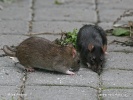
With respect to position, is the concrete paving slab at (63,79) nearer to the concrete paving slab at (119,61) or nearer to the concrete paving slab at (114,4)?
the concrete paving slab at (119,61)

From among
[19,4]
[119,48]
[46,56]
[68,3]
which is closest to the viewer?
[46,56]

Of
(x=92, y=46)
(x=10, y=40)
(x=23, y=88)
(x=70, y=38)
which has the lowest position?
(x=23, y=88)

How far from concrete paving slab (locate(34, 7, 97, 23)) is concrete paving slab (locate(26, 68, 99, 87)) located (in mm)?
2305

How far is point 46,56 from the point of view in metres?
6.82

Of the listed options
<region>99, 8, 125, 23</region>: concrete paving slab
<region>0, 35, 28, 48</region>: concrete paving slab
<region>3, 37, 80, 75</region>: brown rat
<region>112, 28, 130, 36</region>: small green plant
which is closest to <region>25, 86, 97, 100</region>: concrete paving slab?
<region>3, 37, 80, 75</region>: brown rat

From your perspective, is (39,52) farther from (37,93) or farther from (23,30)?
(23,30)

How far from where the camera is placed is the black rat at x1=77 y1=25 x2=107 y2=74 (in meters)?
7.12

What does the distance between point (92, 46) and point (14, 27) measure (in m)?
1.90

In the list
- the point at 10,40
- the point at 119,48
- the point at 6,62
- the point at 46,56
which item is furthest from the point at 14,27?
the point at 46,56

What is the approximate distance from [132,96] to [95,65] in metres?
1.05

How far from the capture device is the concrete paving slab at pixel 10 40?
789cm

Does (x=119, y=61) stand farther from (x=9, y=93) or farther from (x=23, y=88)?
(x=9, y=93)

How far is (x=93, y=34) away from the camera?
25.0 feet

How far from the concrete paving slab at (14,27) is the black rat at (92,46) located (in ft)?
3.90
